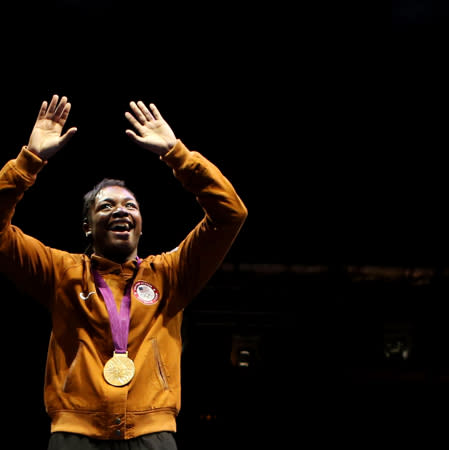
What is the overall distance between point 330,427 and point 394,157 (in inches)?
104

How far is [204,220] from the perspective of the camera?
1.98m

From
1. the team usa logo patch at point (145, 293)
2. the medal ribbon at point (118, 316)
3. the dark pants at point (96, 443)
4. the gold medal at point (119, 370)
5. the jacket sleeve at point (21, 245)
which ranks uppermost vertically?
the jacket sleeve at point (21, 245)

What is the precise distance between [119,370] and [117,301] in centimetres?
24

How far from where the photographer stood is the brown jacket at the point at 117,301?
171 cm

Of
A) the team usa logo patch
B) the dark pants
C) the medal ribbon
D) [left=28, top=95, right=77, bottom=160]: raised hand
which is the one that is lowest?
the dark pants

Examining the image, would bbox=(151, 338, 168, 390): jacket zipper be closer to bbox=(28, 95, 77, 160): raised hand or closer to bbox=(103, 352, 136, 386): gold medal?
bbox=(103, 352, 136, 386): gold medal

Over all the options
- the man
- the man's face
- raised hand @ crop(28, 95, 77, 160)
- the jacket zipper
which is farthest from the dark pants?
raised hand @ crop(28, 95, 77, 160)

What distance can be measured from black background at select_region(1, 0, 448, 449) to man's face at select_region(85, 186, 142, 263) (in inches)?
59.8

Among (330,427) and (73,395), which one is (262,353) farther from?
(73,395)

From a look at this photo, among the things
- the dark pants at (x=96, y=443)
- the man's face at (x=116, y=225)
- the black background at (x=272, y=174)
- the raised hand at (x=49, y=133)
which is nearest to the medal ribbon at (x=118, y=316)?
the man's face at (x=116, y=225)

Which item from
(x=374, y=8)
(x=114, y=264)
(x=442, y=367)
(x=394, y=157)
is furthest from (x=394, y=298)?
(x=114, y=264)

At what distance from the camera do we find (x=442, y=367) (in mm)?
5480

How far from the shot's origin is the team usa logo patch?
190cm

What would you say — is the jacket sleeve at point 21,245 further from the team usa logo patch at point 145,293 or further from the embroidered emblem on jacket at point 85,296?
the team usa logo patch at point 145,293
